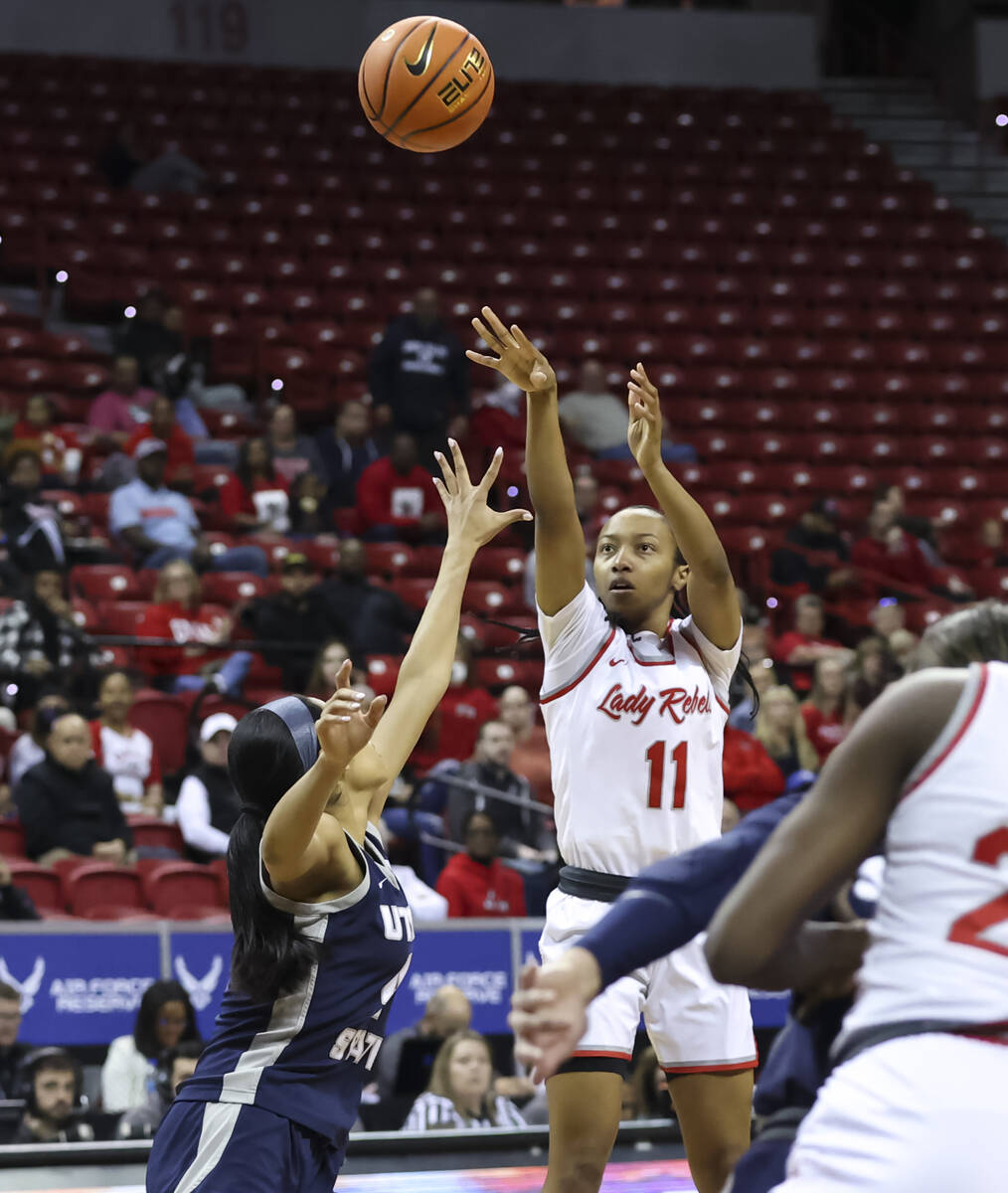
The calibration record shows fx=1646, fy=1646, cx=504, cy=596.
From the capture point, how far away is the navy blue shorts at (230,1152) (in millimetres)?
2854

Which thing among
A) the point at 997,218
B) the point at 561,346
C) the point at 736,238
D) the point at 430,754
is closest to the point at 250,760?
the point at 430,754

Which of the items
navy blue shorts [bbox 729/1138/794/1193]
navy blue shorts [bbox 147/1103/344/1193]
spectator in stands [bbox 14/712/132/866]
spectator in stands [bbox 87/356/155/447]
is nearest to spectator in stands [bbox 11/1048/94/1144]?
spectator in stands [bbox 14/712/132/866]

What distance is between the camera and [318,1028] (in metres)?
3.00

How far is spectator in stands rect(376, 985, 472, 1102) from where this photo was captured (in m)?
6.62

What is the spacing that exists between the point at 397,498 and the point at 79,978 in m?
5.73

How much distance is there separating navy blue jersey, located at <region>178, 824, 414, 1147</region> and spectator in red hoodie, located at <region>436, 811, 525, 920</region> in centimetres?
449

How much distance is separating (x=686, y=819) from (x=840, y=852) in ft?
6.73

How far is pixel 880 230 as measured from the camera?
56.5ft

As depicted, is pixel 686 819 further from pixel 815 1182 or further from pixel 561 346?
pixel 561 346

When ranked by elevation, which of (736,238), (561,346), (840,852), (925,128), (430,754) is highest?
(925,128)

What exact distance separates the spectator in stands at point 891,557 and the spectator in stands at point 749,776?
3717mm

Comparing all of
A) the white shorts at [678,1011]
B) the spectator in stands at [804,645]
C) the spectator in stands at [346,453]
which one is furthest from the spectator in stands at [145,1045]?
the spectator in stands at [346,453]

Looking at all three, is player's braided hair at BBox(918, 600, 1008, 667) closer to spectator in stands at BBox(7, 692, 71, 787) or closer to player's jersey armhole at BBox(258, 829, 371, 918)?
player's jersey armhole at BBox(258, 829, 371, 918)

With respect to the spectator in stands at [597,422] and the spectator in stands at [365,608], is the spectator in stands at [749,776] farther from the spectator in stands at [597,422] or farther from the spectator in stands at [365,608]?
the spectator in stands at [597,422]
